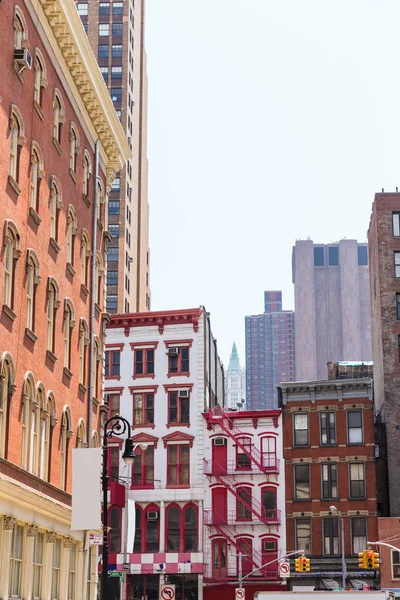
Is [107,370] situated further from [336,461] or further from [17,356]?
[17,356]

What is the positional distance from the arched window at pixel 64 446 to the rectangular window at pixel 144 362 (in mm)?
35763

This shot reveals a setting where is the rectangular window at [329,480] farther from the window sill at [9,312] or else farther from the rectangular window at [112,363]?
the window sill at [9,312]

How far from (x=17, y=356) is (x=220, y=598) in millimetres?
42464

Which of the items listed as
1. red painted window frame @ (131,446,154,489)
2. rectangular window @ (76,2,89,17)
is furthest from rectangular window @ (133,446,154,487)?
rectangular window @ (76,2,89,17)

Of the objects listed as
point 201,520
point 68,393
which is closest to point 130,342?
point 201,520

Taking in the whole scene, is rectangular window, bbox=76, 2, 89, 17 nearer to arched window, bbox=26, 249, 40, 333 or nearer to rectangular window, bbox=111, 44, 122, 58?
rectangular window, bbox=111, 44, 122, 58

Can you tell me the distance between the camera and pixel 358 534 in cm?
6850

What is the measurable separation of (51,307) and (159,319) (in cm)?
3837

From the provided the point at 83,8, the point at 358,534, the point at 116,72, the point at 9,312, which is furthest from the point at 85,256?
the point at 83,8

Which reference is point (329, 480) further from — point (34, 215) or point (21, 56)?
point (21, 56)

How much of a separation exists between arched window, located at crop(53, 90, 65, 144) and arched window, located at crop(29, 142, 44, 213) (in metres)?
2.78

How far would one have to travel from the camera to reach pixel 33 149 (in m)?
33.0

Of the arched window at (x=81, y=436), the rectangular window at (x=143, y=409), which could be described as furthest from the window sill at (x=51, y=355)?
the rectangular window at (x=143, y=409)

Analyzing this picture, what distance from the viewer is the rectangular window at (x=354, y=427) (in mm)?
70562
